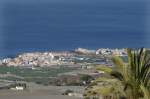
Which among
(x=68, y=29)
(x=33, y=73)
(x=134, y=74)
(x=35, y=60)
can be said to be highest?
(x=68, y=29)

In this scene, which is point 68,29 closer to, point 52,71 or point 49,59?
point 49,59

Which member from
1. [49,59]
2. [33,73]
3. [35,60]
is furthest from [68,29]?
[33,73]

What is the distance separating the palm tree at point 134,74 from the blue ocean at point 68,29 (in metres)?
45.0

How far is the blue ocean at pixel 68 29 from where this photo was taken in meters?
69.6

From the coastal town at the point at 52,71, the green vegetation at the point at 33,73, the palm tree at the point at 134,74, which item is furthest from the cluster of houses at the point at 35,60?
the palm tree at the point at 134,74

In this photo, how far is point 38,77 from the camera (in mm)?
37062

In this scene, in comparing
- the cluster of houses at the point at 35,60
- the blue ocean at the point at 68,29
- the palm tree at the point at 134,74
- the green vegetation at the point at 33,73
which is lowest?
the palm tree at the point at 134,74

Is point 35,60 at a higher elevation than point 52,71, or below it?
higher

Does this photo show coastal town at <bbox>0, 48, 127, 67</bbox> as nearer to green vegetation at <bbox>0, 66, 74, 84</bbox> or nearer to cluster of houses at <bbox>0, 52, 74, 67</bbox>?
cluster of houses at <bbox>0, 52, 74, 67</bbox>

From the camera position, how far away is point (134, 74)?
474 inches

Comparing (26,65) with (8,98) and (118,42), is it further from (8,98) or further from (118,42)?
(118,42)

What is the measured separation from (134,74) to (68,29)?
261 ft

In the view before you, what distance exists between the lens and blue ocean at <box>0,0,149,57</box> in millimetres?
69625

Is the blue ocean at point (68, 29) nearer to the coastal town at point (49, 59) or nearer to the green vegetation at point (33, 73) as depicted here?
the coastal town at point (49, 59)
